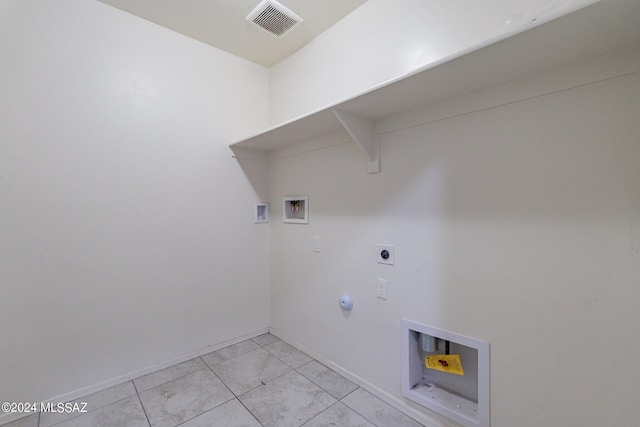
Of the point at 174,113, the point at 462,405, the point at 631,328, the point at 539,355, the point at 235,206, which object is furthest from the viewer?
the point at 235,206

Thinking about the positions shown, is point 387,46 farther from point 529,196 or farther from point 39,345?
point 39,345

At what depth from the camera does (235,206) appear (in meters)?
2.62

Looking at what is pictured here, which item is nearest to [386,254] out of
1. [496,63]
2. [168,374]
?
[496,63]

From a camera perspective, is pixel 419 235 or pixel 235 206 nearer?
pixel 419 235

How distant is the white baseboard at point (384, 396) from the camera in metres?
A: 1.53

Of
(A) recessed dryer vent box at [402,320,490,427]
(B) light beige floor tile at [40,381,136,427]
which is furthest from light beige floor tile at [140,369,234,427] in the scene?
(A) recessed dryer vent box at [402,320,490,427]

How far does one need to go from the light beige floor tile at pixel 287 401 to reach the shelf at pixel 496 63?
1632 mm

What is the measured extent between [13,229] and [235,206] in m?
1.45

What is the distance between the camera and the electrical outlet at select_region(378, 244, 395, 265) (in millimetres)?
1741

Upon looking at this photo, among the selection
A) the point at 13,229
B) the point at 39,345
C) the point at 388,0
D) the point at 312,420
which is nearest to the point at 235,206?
the point at 13,229

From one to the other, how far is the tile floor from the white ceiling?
9.09 feet

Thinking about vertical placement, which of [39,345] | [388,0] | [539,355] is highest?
[388,0]

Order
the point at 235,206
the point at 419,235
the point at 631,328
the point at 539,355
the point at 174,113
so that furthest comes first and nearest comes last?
the point at 235,206 < the point at 174,113 < the point at 419,235 < the point at 539,355 < the point at 631,328

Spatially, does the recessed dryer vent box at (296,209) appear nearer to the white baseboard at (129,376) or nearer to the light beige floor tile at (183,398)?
the white baseboard at (129,376)
